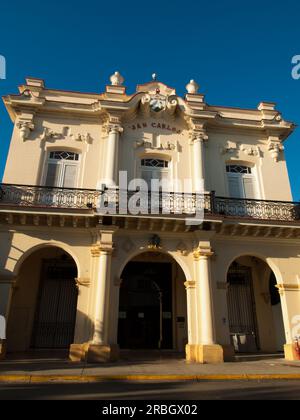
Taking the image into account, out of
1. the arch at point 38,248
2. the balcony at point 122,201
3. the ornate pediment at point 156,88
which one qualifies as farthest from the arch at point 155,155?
the arch at point 38,248

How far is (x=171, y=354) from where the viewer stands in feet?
38.7

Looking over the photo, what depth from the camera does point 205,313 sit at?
1052 cm

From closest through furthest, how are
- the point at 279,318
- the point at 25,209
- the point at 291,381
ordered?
the point at 291,381, the point at 25,209, the point at 279,318

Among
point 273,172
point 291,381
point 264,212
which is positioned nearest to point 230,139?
point 273,172

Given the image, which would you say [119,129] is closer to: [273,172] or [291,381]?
[273,172]

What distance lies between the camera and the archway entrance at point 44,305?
11766 millimetres

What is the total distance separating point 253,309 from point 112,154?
8262 millimetres

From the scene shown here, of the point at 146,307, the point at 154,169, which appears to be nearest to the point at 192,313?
the point at 146,307

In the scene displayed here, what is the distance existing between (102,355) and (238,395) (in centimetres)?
508

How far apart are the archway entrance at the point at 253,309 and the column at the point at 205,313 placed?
275cm

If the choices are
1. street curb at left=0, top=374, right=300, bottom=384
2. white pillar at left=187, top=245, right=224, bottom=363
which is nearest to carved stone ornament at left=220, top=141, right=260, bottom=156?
white pillar at left=187, top=245, right=224, bottom=363

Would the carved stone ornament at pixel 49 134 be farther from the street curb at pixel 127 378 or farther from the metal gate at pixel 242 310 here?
the metal gate at pixel 242 310

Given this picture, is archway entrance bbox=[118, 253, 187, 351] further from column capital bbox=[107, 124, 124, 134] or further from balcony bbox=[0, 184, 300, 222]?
column capital bbox=[107, 124, 124, 134]

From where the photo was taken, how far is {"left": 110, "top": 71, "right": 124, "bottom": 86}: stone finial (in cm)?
1445
